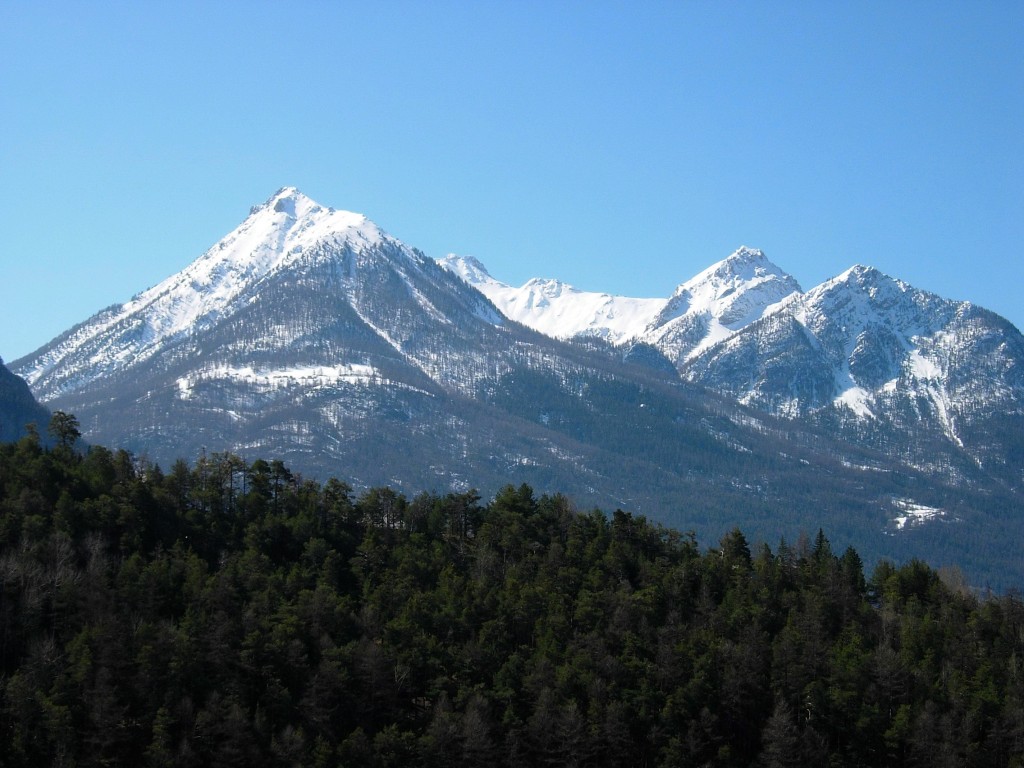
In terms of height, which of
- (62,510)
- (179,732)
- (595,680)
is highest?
(62,510)

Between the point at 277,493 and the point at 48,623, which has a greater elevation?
the point at 277,493

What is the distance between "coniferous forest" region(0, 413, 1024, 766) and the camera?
9775 centimetres

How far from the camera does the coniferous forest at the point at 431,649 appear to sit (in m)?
97.8

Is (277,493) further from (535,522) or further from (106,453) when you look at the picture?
(535,522)

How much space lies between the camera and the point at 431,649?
111 meters

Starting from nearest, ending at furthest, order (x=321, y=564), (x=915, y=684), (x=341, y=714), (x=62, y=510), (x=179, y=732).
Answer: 1. (x=179, y=732)
2. (x=341, y=714)
3. (x=915, y=684)
4. (x=62, y=510)
5. (x=321, y=564)

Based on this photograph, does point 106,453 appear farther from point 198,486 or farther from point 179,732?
point 179,732

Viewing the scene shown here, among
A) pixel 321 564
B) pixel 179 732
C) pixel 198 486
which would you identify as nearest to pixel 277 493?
pixel 198 486

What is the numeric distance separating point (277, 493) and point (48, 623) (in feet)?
132

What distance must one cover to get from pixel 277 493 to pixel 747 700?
57603mm

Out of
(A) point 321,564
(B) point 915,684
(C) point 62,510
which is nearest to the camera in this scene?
(B) point 915,684

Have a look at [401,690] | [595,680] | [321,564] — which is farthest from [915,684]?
[321,564]

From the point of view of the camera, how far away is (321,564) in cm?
12825

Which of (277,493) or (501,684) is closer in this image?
(501,684)
